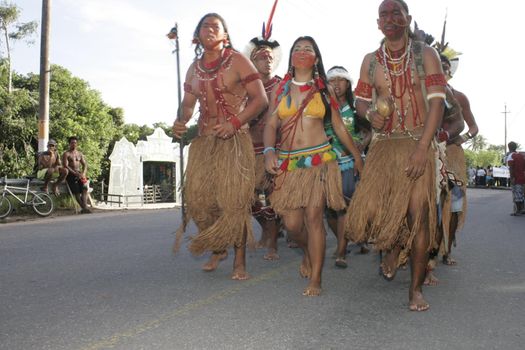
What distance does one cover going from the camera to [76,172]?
41.8ft

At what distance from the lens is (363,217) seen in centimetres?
372

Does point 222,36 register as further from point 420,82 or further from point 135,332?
point 135,332

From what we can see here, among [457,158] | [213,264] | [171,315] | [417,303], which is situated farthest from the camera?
[457,158]

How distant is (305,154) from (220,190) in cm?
75

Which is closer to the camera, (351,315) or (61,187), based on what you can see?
(351,315)

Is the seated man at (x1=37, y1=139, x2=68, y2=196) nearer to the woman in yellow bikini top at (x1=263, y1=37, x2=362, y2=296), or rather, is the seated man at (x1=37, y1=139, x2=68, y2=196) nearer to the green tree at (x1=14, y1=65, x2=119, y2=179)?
the woman in yellow bikini top at (x1=263, y1=37, x2=362, y2=296)

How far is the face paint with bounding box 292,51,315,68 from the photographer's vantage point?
4168mm

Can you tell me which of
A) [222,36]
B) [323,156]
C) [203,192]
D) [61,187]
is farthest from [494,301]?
[61,187]

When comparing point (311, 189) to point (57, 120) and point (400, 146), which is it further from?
point (57, 120)

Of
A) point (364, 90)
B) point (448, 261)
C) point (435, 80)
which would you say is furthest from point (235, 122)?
point (448, 261)

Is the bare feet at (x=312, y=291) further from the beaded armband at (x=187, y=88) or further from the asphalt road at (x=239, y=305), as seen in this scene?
the beaded armband at (x=187, y=88)

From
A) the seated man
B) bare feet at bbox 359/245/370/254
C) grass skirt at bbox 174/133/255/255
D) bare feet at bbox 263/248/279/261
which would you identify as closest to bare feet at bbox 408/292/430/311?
grass skirt at bbox 174/133/255/255

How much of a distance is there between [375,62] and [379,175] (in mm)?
821

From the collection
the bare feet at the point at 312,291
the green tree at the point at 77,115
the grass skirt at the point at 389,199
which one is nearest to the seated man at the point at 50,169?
the bare feet at the point at 312,291
